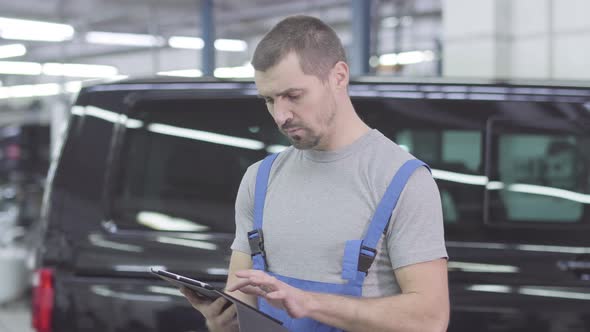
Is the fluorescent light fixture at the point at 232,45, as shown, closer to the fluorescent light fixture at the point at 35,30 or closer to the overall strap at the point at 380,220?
the fluorescent light fixture at the point at 35,30

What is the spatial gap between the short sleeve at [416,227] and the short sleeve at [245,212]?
0.35 m

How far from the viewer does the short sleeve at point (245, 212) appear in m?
1.62

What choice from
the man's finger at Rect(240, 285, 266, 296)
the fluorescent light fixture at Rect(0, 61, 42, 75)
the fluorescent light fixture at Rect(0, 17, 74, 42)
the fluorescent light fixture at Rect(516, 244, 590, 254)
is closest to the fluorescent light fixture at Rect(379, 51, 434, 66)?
the fluorescent light fixture at Rect(0, 17, 74, 42)

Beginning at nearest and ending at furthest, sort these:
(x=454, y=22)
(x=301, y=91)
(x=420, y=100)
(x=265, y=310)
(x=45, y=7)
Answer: (x=301, y=91), (x=265, y=310), (x=420, y=100), (x=454, y=22), (x=45, y=7)

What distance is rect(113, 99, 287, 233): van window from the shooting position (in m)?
2.60

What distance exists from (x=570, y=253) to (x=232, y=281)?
135cm

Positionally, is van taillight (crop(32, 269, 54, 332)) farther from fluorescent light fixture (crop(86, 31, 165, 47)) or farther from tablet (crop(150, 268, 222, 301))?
fluorescent light fixture (crop(86, 31, 165, 47))

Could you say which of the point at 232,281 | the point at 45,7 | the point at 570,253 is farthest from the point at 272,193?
the point at 45,7

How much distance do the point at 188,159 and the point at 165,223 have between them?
9.5 inches

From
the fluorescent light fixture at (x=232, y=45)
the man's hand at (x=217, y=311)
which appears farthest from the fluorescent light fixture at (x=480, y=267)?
the fluorescent light fixture at (x=232, y=45)

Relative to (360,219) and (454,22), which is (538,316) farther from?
(454,22)

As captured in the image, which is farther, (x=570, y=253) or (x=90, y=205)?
(x=90, y=205)

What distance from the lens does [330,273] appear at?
1.44m

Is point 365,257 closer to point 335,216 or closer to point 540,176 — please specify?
point 335,216
